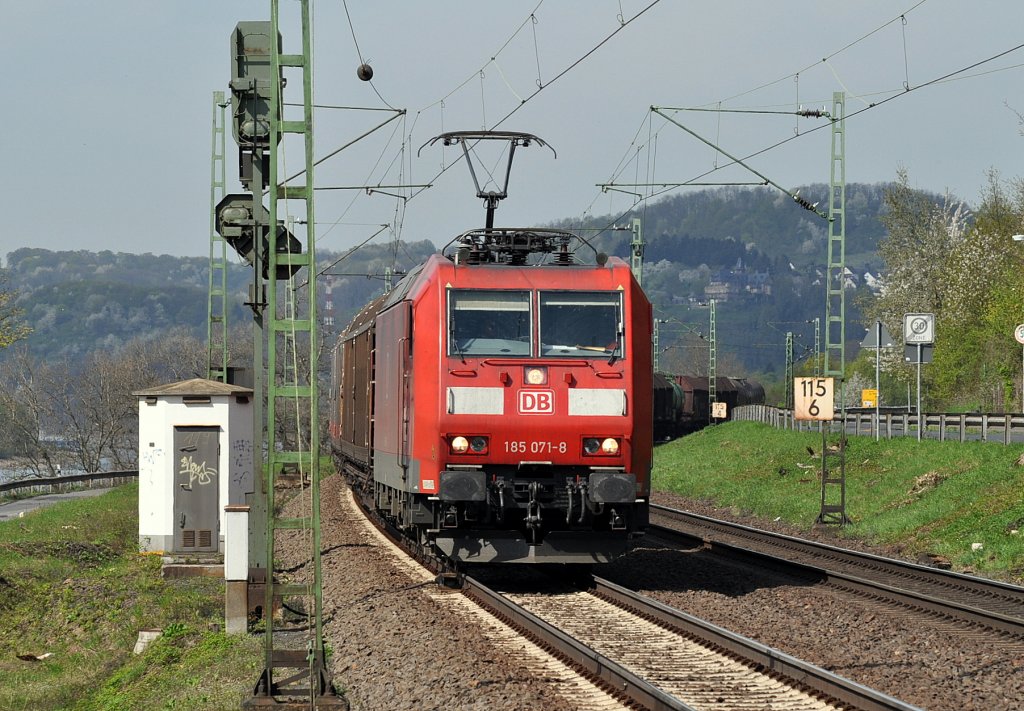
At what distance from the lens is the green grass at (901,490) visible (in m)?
19.8

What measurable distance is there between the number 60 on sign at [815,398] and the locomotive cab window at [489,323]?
1055 centimetres

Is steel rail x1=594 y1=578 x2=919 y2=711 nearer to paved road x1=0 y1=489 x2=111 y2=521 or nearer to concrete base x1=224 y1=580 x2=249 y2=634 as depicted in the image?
concrete base x1=224 y1=580 x2=249 y2=634

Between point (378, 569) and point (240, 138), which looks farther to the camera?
point (378, 569)

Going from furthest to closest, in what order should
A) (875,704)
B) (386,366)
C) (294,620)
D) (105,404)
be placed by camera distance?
1. (105,404)
2. (386,366)
3. (294,620)
4. (875,704)

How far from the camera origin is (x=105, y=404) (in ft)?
264

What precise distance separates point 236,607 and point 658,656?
186 inches

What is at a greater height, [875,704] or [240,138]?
[240,138]

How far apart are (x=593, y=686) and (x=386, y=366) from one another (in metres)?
8.02

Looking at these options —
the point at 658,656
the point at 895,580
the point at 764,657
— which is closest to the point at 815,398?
the point at 895,580

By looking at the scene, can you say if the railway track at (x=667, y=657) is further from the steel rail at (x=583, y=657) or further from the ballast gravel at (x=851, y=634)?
the ballast gravel at (x=851, y=634)

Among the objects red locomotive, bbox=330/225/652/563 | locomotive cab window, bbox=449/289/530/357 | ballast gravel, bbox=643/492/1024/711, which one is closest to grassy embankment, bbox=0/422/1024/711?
red locomotive, bbox=330/225/652/563

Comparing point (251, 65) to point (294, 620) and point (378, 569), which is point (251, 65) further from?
point (378, 569)

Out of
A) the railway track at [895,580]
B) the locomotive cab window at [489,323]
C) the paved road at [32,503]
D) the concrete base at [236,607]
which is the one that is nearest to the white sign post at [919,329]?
the railway track at [895,580]

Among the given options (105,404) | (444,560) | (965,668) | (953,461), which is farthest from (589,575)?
(105,404)
